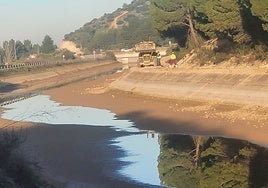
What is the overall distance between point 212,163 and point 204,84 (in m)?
24.8

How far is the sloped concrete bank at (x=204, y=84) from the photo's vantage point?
36.2 metres

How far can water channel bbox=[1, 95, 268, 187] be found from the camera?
17552 mm

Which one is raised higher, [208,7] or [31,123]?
[208,7]

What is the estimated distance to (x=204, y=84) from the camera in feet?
147

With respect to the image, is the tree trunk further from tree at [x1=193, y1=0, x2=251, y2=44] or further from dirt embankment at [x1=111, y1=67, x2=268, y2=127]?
tree at [x1=193, y1=0, x2=251, y2=44]

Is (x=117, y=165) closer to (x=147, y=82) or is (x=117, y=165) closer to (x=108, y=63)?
(x=147, y=82)

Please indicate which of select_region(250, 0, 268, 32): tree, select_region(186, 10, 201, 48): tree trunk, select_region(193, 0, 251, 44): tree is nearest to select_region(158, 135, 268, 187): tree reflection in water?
select_region(250, 0, 268, 32): tree

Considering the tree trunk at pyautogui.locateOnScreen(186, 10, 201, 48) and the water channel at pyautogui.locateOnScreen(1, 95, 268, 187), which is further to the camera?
the tree trunk at pyautogui.locateOnScreen(186, 10, 201, 48)

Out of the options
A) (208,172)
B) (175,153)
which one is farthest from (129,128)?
(208,172)

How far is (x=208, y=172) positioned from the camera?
61.8 feet

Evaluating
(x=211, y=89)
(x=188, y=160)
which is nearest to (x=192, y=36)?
(x=211, y=89)

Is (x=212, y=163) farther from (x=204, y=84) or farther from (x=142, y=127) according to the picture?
(x=204, y=84)

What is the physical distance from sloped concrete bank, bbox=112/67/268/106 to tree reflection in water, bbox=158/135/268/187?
30.9 feet

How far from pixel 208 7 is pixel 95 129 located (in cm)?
2143
